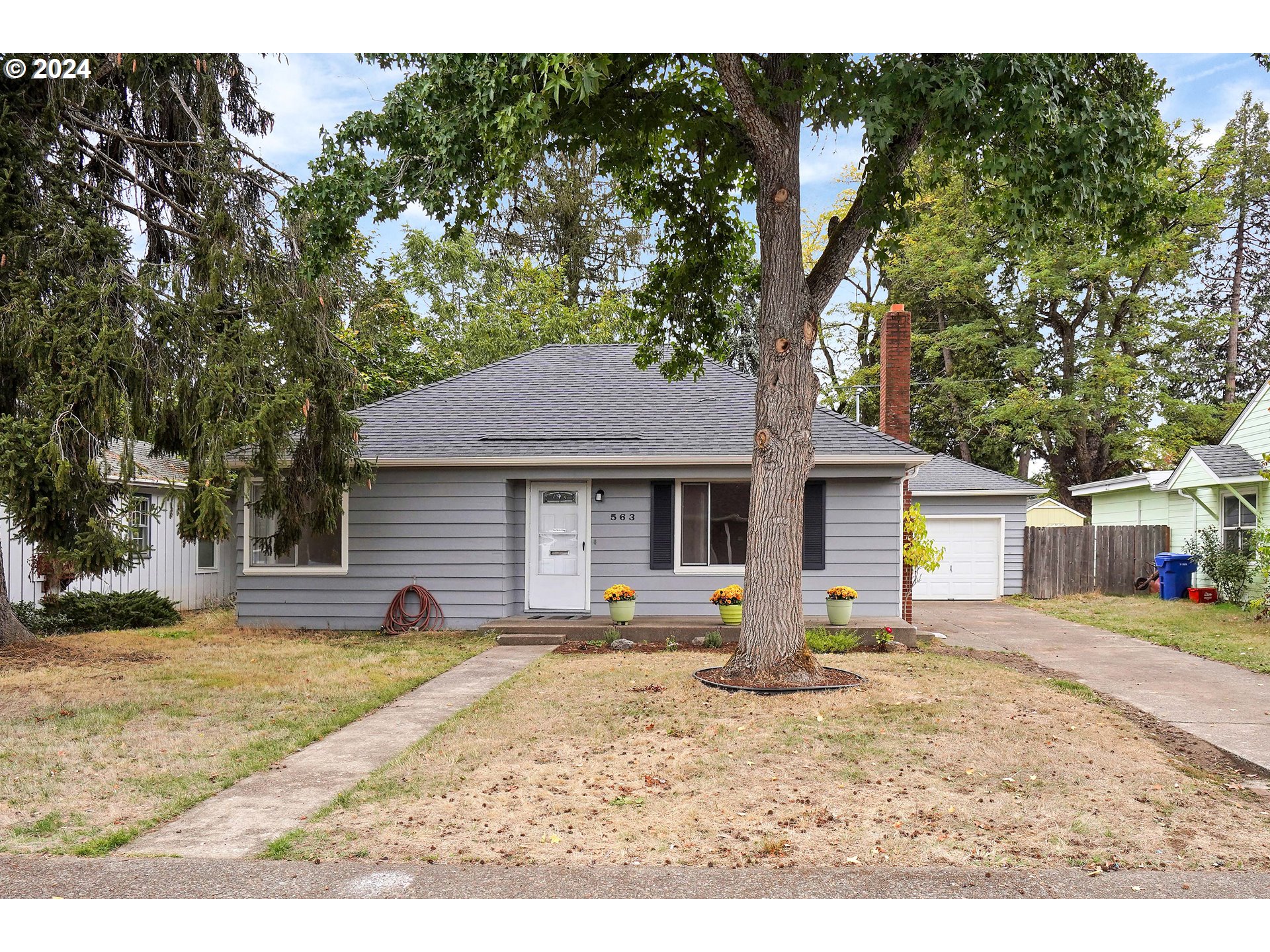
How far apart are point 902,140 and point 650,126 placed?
2.53 meters

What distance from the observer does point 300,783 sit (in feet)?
18.5

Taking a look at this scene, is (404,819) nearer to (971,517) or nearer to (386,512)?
(386,512)

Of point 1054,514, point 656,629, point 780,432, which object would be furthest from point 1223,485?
point 780,432

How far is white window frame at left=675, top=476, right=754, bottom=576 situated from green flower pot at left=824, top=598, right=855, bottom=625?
1518mm

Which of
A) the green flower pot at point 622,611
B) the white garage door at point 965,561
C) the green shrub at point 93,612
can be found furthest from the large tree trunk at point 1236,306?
the green shrub at point 93,612

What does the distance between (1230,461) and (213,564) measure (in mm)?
19254

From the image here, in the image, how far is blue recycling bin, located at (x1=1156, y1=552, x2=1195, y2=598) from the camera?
1889cm

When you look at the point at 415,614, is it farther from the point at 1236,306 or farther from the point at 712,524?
the point at 1236,306

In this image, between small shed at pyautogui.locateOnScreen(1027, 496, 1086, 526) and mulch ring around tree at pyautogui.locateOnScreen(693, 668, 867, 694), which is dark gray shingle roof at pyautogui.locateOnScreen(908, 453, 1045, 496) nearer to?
small shed at pyautogui.locateOnScreen(1027, 496, 1086, 526)

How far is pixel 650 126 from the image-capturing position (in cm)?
941

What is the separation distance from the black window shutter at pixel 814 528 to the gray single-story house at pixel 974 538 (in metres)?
7.91
